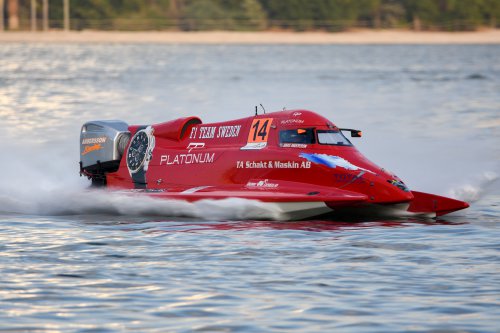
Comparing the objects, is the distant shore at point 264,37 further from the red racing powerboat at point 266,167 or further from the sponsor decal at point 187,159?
the sponsor decal at point 187,159

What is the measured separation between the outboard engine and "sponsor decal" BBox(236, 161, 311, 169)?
9.54 ft

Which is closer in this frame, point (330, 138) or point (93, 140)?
point (330, 138)

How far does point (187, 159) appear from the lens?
1867 cm

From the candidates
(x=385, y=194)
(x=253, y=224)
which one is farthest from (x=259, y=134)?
(x=385, y=194)

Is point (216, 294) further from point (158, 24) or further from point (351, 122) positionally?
point (158, 24)

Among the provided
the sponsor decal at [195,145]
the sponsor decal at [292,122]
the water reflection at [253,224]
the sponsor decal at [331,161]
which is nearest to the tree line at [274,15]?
the sponsor decal at [195,145]

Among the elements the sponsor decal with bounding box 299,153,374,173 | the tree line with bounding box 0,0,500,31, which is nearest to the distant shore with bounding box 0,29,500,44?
the tree line with bounding box 0,0,500,31

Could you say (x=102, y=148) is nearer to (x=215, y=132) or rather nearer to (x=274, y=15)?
(x=215, y=132)

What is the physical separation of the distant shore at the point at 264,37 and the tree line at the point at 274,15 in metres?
1.63

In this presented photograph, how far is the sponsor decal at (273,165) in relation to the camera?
17.3 metres

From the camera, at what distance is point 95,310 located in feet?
38.0

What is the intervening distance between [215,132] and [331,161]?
2.44 meters

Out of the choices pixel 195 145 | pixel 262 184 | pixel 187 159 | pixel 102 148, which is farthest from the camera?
pixel 102 148

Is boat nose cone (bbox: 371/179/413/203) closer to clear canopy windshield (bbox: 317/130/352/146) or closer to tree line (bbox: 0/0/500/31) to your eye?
clear canopy windshield (bbox: 317/130/352/146)
